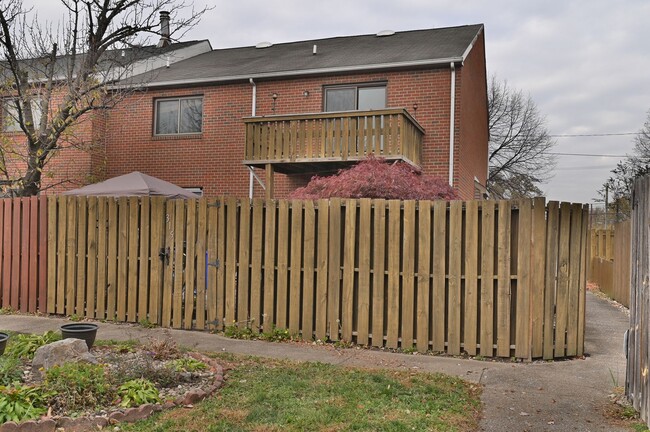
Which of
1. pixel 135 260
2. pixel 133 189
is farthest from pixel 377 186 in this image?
pixel 133 189

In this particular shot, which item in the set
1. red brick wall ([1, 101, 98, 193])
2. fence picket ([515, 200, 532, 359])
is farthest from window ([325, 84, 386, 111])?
fence picket ([515, 200, 532, 359])

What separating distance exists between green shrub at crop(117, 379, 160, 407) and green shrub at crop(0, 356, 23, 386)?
990 mm

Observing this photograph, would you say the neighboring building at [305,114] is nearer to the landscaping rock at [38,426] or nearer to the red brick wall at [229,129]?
the red brick wall at [229,129]

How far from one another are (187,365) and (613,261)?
11.5 metres

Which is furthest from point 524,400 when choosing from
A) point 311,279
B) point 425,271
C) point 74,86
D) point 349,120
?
point 74,86

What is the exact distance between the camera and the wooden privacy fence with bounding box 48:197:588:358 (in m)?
6.58

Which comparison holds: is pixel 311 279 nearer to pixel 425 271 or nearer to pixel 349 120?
pixel 425 271

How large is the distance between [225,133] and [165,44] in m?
5.14

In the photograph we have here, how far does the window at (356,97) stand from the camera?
48.0 feet

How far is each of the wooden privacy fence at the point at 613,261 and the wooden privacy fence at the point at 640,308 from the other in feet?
22.1

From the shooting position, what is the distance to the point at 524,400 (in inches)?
197

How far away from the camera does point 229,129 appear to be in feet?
52.4

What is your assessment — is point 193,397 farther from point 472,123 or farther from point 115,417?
point 472,123

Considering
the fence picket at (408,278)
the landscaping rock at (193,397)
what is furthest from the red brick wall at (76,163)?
the landscaping rock at (193,397)
